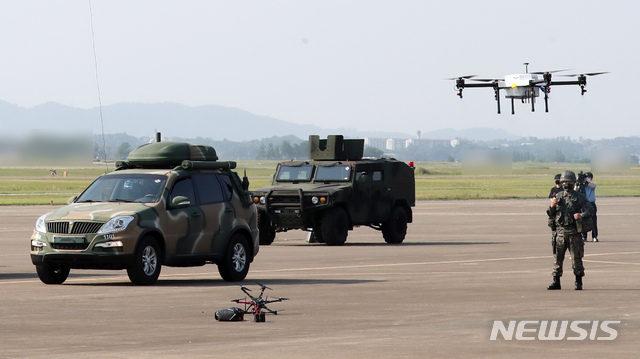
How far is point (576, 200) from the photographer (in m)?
18.0

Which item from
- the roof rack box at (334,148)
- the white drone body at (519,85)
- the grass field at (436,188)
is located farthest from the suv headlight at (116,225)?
the white drone body at (519,85)

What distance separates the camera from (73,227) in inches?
723

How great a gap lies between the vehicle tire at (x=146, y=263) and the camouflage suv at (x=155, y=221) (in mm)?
15

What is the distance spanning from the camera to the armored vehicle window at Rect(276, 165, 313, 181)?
106ft

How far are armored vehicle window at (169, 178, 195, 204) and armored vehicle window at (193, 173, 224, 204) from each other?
159 mm

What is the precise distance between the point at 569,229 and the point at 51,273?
8.04 meters

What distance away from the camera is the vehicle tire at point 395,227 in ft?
107

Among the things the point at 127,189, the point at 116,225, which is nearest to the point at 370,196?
the point at 127,189

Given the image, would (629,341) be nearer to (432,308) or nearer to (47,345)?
(432,308)

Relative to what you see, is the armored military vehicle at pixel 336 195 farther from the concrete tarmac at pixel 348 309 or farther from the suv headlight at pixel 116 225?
the suv headlight at pixel 116 225

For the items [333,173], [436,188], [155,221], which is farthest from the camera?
[436,188]

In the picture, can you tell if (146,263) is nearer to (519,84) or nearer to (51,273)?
(51,273)

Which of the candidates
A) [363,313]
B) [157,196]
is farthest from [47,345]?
[157,196]

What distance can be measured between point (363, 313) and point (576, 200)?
4.86 meters
